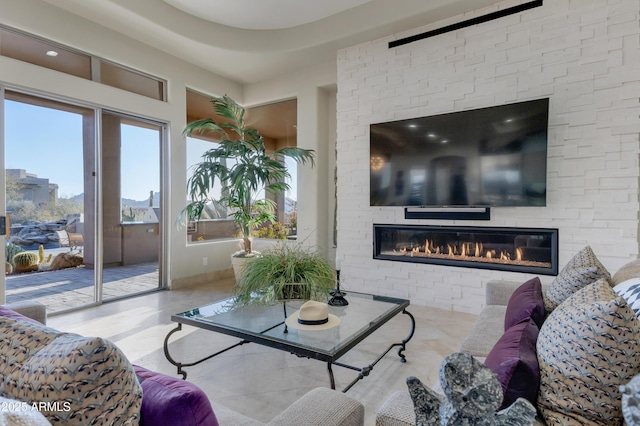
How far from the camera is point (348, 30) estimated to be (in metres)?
3.88

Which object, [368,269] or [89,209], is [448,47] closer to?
[368,269]

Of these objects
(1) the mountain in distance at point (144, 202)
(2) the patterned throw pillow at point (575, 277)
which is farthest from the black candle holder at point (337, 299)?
(1) the mountain in distance at point (144, 202)

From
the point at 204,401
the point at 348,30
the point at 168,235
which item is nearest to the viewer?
the point at 204,401

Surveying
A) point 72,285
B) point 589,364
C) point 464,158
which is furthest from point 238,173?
point 589,364

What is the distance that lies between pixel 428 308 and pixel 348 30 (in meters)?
3.27

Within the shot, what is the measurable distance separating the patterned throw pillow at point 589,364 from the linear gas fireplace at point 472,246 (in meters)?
2.64

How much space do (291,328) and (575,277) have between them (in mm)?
1445

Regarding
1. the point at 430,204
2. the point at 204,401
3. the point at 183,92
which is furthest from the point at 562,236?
the point at 183,92

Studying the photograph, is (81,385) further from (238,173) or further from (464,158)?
(238,173)

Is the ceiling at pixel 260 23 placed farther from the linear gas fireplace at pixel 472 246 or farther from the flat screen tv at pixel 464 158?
the linear gas fireplace at pixel 472 246

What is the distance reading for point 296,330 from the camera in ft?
6.29

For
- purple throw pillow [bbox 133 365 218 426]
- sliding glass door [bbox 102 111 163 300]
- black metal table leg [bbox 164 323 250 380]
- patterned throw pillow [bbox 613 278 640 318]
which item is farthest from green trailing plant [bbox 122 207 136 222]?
patterned throw pillow [bbox 613 278 640 318]

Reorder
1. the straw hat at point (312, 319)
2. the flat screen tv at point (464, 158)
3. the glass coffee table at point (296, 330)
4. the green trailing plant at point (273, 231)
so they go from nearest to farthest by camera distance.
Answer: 1. the glass coffee table at point (296, 330)
2. the straw hat at point (312, 319)
3. the flat screen tv at point (464, 158)
4. the green trailing plant at point (273, 231)

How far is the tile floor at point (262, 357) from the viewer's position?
2.02 meters
